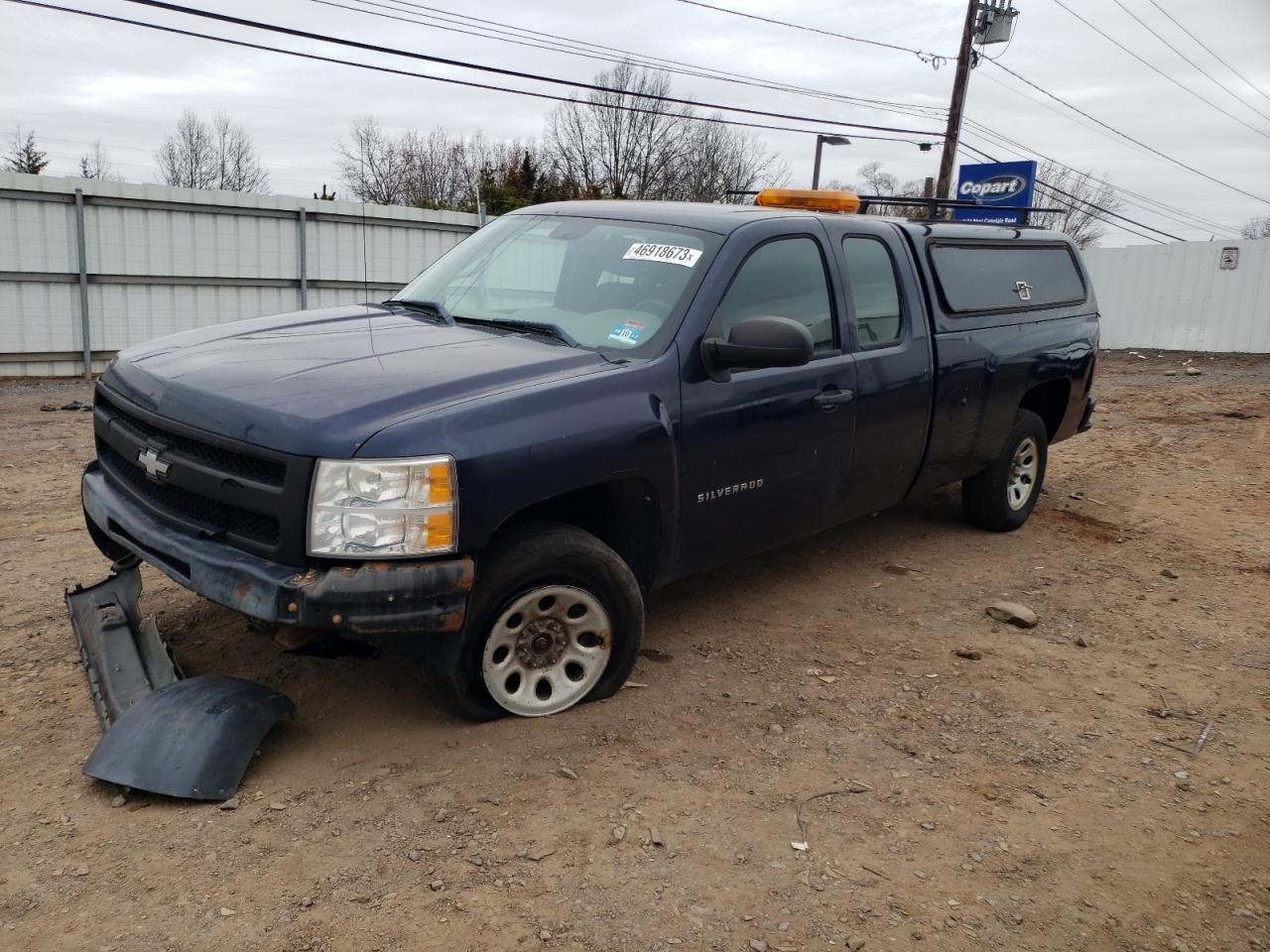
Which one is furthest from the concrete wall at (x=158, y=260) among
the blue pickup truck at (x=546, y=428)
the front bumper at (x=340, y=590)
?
the front bumper at (x=340, y=590)

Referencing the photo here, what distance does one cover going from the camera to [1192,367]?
15961 mm

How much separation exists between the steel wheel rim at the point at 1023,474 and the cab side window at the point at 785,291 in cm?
243

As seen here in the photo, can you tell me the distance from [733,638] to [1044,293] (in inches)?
133

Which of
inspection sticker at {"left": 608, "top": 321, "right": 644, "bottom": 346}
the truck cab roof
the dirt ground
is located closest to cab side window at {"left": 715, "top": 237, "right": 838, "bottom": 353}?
the truck cab roof

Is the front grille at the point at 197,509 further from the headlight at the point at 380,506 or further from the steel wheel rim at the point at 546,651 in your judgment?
the steel wheel rim at the point at 546,651

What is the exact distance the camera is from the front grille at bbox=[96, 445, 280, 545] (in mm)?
3281

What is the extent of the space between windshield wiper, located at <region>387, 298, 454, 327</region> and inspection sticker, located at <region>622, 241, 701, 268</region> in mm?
802

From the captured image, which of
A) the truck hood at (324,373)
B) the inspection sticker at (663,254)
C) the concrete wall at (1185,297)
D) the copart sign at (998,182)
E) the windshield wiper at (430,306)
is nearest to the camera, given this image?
the truck hood at (324,373)

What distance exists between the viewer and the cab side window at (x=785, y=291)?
14.1 feet

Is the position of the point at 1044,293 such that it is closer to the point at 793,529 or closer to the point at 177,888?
the point at 793,529

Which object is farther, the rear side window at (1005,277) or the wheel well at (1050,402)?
the wheel well at (1050,402)

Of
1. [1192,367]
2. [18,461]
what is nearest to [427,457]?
[18,461]

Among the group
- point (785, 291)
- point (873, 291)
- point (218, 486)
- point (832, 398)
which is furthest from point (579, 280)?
point (218, 486)

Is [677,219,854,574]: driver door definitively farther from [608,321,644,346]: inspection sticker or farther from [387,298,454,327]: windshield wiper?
[387,298,454,327]: windshield wiper
